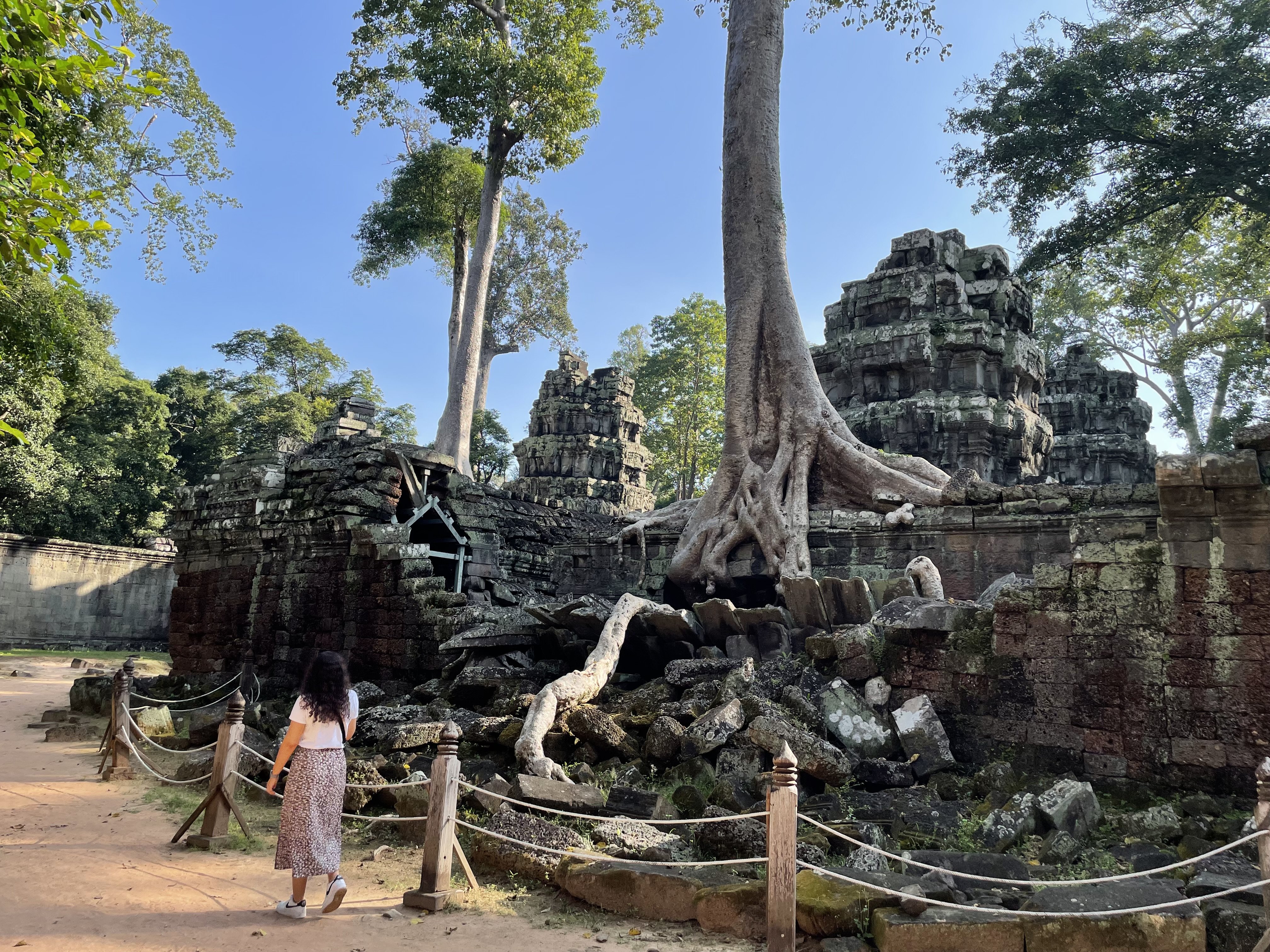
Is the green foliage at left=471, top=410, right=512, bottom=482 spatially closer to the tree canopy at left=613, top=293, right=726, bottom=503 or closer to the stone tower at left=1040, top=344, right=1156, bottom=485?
the tree canopy at left=613, top=293, right=726, bottom=503

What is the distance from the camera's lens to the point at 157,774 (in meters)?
6.01

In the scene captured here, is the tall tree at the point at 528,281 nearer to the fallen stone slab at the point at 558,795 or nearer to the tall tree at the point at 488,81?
the tall tree at the point at 488,81

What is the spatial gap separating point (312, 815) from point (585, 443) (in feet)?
A: 73.6

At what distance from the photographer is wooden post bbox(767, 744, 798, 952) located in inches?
136

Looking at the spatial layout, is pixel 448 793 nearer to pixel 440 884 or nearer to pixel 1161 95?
pixel 440 884

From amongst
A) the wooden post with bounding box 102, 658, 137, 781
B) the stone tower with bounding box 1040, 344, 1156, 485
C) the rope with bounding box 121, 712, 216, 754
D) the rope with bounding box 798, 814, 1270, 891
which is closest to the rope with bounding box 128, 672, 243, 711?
the rope with bounding box 121, 712, 216, 754

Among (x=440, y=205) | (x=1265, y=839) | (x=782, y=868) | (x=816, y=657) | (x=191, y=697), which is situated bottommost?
(x=191, y=697)

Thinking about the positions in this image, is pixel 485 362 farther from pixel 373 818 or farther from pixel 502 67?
pixel 373 818

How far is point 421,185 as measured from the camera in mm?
21938

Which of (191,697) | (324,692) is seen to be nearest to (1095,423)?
(191,697)

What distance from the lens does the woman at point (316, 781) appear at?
3.89 meters

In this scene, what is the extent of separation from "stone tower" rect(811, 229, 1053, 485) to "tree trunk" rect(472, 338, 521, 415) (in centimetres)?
1112

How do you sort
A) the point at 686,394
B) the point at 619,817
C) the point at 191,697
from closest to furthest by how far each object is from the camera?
the point at 619,817, the point at 191,697, the point at 686,394

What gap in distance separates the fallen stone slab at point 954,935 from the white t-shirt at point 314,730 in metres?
2.62
